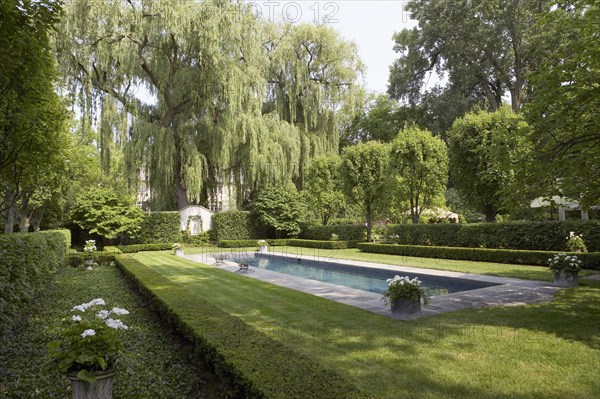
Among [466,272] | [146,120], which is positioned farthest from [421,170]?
[146,120]

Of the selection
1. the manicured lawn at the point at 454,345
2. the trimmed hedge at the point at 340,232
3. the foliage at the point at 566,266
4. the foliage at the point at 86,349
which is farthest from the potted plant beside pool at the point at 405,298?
the trimmed hedge at the point at 340,232

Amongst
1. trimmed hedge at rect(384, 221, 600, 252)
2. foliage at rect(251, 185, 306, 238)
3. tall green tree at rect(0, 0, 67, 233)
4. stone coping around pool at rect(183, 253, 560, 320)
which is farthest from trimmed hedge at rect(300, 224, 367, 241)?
tall green tree at rect(0, 0, 67, 233)

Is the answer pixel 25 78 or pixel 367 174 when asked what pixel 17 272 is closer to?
pixel 25 78

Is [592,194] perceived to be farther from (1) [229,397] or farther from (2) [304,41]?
(2) [304,41]

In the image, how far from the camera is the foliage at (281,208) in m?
27.7

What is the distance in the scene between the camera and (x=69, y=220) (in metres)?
25.8

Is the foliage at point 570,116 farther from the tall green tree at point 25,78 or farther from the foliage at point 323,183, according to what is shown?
the foliage at point 323,183

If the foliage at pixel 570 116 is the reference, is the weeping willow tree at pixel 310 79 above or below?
above

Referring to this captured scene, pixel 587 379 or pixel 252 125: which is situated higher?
pixel 252 125

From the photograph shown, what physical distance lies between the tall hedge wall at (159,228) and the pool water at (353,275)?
693 cm

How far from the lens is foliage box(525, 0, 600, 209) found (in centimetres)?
646

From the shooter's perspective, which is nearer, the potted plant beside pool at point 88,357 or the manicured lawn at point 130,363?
the potted plant beside pool at point 88,357

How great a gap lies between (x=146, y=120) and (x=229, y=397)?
A: 74.3 ft

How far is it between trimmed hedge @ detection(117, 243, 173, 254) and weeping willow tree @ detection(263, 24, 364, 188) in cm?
1094
